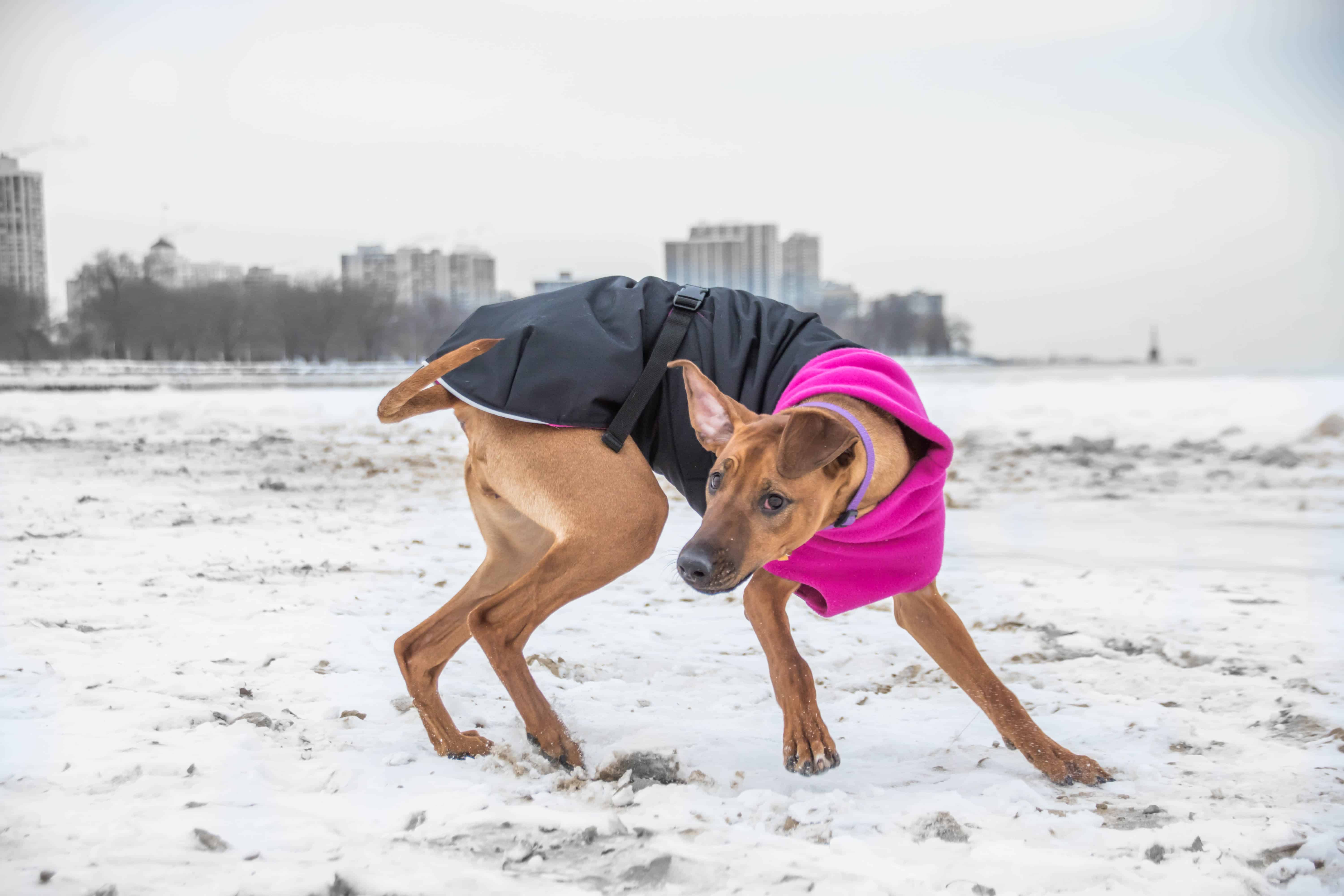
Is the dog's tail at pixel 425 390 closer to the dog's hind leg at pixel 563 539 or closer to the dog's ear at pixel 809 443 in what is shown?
the dog's hind leg at pixel 563 539

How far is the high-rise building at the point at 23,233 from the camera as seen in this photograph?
22953mm

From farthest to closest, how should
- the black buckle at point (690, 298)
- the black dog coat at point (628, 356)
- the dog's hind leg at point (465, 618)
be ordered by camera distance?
the black buckle at point (690, 298)
the black dog coat at point (628, 356)
the dog's hind leg at point (465, 618)

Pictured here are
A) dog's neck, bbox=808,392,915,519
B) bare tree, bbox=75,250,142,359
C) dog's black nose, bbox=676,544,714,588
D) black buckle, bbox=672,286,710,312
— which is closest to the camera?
dog's black nose, bbox=676,544,714,588

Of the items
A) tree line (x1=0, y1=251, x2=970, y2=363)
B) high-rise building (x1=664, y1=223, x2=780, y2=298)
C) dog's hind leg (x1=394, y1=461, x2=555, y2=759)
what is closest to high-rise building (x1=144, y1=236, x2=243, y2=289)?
tree line (x1=0, y1=251, x2=970, y2=363)

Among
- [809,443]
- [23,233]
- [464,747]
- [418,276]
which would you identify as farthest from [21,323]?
[809,443]

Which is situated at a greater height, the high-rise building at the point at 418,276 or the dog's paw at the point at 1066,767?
the high-rise building at the point at 418,276

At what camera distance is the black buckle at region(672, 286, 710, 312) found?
122 inches

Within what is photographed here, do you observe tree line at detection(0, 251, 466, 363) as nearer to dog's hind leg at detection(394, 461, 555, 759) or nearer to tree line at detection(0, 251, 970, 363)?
tree line at detection(0, 251, 970, 363)

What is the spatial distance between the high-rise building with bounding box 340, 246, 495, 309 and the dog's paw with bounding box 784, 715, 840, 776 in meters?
26.9

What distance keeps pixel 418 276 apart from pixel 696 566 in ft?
105

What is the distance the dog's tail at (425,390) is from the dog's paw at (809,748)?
1.41m

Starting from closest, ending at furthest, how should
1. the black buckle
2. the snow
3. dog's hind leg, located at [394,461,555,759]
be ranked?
the snow, dog's hind leg, located at [394,461,555,759], the black buckle

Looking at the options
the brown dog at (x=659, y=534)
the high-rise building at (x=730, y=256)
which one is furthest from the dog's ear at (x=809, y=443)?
the high-rise building at (x=730, y=256)

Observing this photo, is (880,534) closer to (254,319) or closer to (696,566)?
(696,566)
